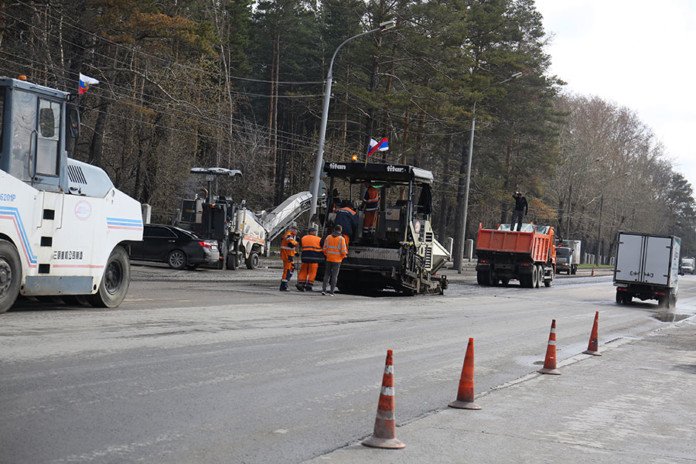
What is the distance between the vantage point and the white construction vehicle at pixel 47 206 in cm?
1355

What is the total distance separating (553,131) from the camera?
2832 inches

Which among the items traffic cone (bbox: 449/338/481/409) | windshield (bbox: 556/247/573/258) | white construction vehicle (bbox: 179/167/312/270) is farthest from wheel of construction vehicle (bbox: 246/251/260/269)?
windshield (bbox: 556/247/573/258)

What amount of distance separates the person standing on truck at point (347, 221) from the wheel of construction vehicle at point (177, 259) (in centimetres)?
869

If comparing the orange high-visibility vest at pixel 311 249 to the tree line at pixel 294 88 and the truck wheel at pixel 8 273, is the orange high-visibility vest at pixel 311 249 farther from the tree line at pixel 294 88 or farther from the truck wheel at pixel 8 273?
the tree line at pixel 294 88

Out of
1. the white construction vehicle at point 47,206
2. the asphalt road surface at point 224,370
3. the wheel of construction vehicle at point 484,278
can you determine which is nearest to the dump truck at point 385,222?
the asphalt road surface at point 224,370

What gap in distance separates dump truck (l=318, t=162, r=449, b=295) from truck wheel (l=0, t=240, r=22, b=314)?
1310 cm

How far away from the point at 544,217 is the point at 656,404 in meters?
73.9

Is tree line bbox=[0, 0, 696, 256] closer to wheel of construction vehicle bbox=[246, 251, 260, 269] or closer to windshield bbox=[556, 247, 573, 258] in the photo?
windshield bbox=[556, 247, 573, 258]

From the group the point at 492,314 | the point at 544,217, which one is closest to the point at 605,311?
the point at 492,314

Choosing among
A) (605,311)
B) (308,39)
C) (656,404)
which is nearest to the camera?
(656,404)

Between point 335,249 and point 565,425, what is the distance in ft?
50.5

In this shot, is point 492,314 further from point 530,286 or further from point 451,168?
point 451,168

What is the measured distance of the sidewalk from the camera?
24.6 feet

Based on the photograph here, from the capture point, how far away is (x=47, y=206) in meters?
14.1
